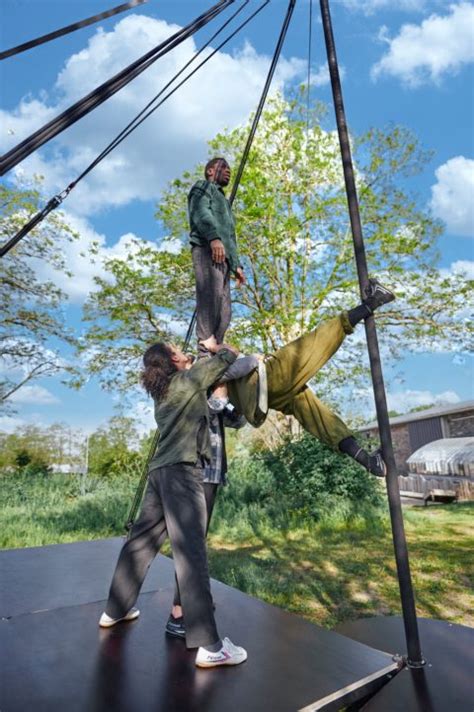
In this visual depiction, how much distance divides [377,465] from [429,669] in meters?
0.97

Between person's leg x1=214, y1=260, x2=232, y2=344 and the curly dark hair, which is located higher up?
person's leg x1=214, y1=260, x2=232, y2=344

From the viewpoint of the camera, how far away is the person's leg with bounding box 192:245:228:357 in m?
2.94

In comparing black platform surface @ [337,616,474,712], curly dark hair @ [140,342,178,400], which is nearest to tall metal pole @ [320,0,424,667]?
black platform surface @ [337,616,474,712]

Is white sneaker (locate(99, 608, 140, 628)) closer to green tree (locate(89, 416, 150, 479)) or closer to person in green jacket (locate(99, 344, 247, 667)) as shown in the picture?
person in green jacket (locate(99, 344, 247, 667))

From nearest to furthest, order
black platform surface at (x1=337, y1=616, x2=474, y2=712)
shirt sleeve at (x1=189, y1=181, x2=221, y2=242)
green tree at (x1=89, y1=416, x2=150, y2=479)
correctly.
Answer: black platform surface at (x1=337, y1=616, x2=474, y2=712)
shirt sleeve at (x1=189, y1=181, x2=221, y2=242)
green tree at (x1=89, y1=416, x2=150, y2=479)

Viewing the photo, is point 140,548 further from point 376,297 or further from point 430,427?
point 430,427

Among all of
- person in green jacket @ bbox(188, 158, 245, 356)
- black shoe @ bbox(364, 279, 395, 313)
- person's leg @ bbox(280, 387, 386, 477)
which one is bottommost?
person's leg @ bbox(280, 387, 386, 477)

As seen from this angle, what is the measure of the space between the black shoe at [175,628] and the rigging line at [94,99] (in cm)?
228

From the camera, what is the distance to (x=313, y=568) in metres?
5.84

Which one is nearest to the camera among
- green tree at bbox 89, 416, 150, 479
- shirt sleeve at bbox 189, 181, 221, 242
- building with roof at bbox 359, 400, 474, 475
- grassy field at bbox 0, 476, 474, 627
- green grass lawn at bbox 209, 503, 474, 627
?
shirt sleeve at bbox 189, 181, 221, 242

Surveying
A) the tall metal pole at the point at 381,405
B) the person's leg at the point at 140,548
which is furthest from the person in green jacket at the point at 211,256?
the person's leg at the point at 140,548

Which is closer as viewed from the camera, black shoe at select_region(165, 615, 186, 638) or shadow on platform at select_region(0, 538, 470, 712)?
shadow on platform at select_region(0, 538, 470, 712)

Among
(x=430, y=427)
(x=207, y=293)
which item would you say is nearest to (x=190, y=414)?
(x=207, y=293)

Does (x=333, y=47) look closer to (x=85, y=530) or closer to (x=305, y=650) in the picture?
(x=305, y=650)
